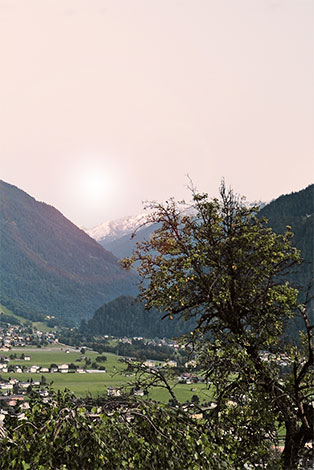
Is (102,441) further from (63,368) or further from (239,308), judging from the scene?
(63,368)

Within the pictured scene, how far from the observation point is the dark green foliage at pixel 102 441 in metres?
6.69

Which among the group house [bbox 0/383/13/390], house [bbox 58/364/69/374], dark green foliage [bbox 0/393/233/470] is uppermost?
dark green foliage [bbox 0/393/233/470]

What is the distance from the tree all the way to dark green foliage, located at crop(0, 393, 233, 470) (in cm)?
321

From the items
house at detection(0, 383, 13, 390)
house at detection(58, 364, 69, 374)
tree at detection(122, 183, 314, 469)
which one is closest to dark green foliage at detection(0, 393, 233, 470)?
tree at detection(122, 183, 314, 469)

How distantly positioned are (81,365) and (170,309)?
17333 cm

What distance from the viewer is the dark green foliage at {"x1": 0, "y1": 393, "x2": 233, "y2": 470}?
263 inches

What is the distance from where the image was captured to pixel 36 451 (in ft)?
21.9

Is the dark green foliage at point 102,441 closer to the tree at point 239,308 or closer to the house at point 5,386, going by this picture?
the tree at point 239,308

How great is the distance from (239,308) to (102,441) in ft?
20.4

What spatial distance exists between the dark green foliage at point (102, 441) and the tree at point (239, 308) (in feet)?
10.5

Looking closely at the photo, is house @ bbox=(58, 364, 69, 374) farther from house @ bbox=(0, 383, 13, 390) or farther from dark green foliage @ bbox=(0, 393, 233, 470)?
dark green foliage @ bbox=(0, 393, 233, 470)

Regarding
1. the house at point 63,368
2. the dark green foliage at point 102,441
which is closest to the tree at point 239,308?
the dark green foliage at point 102,441

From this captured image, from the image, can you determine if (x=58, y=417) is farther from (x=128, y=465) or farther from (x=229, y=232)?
(x=229, y=232)

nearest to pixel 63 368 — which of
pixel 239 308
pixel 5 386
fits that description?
pixel 5 386
